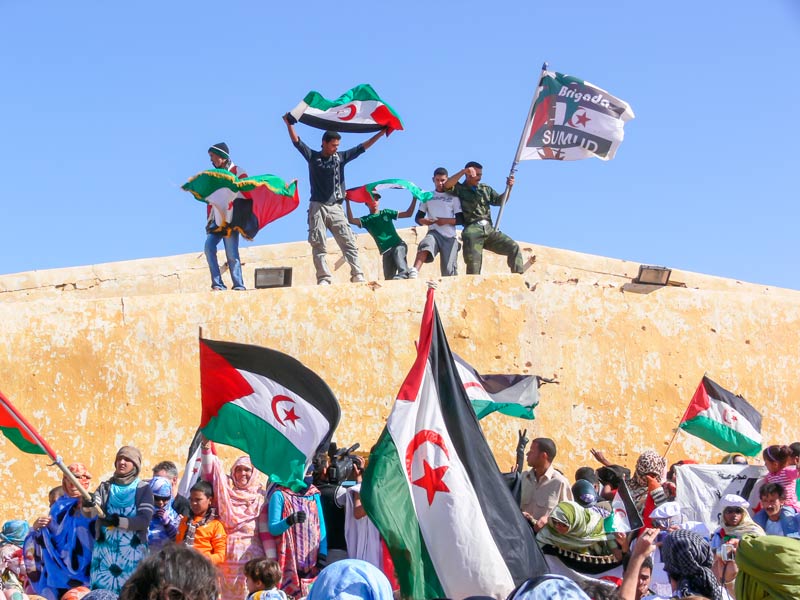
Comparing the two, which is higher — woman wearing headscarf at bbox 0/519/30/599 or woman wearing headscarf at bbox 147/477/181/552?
woman wearing headscarf at bbox 147/477/181/552

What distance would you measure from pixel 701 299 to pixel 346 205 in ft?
12.7

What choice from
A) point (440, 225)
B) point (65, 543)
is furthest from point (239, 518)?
point (440, 225)

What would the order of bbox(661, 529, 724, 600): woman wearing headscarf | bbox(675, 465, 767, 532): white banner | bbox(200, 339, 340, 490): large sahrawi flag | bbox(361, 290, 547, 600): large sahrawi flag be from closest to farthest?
1. bbox(661, 529, 724, 600): woman wearing headscarf
2. bbox(361, 290, 547, 600): large sahrawi flag
3. bbox(200, 339, 340, 490): large sahrawi flag
4. bbox(675, 465, 767, 532): white banner

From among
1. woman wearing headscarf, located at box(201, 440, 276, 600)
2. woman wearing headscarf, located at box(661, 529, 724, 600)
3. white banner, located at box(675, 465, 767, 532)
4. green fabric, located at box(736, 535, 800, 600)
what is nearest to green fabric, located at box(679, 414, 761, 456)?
white banner, located at box(675, 465, 767, 532)

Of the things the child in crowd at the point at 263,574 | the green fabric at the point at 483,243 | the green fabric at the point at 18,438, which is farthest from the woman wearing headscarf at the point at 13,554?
the green fabric at the point at 483,243

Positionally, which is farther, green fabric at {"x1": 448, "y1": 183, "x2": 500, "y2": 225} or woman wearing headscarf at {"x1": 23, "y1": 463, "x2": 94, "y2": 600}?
green fabric at {"x1": 448, "y1": 183, "x2": 500, "y2": 225}

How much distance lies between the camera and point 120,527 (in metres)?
7.15

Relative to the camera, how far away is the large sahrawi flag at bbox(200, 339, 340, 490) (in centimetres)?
716

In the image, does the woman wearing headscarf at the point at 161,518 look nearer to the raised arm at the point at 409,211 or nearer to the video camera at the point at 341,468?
the video camera at the point at 341,468

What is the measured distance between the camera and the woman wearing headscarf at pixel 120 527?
23.4ft

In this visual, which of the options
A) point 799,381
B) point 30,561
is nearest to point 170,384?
point 30,561

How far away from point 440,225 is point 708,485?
4513 mm

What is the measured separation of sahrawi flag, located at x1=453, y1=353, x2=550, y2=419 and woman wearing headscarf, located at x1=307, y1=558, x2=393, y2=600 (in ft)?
16.1

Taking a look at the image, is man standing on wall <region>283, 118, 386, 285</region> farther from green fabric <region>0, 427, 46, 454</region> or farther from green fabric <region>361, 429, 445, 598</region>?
green fabric <region>361, 429, 445, 598</region>
